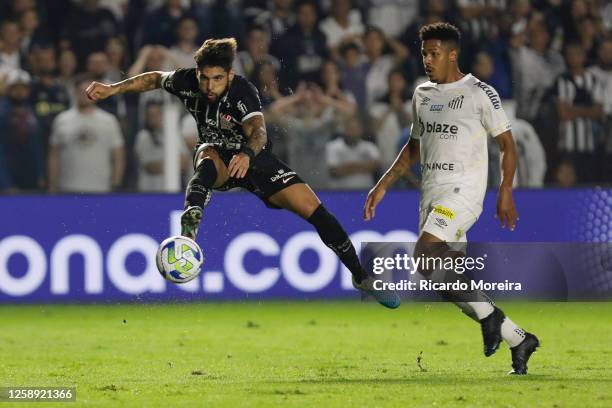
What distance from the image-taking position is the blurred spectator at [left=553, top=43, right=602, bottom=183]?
1308 cm

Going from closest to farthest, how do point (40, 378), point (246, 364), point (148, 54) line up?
1. point (40, 378)
2. point (246, 364)
3. point (148, 54)

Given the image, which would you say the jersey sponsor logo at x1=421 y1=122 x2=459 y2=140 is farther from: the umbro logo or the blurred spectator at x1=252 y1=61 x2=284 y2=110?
the blurred spectator at x1=252 y1=61 x2=284 y2=110

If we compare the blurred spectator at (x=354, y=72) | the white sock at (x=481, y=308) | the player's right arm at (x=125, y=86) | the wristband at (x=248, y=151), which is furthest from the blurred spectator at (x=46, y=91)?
the white sock at (x=481, y=308)

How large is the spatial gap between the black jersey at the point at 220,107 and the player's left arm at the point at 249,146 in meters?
0.06

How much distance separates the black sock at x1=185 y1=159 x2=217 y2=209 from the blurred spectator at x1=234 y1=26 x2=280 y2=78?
14.2 feet

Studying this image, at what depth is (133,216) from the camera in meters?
13.2

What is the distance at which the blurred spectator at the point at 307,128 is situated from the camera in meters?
12.9

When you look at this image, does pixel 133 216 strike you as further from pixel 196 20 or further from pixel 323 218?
pixel 323 218

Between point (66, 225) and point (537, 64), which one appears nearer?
point (66, 225)

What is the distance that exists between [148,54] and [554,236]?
458cm

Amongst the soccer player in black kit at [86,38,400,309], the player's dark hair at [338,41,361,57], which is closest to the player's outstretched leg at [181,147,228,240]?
the soccer player in black kit at [86,38,400,309]

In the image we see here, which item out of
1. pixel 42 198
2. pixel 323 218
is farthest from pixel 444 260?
pixel 42 198

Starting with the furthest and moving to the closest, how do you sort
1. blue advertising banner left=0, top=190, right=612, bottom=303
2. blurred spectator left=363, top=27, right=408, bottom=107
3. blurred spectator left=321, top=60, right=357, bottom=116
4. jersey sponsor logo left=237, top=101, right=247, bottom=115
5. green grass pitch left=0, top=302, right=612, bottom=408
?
1. blurred spectator left=363, top=27, right=408, bottom=107
2. blurred spectator left=321, top=60, right=357, bottom=116
3. blue advertising banner left=0, top=190, right=612, bottom=303
4. jersey sponsor logo left=237, top=101, right=247, bottom=115
5. green grass pitch left=0, top=302, right=612, bottom=408

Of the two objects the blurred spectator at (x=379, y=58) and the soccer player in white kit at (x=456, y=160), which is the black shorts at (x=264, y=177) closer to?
the soccer player in white kit at (x=456, y=160)
